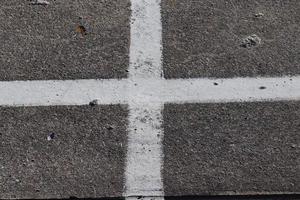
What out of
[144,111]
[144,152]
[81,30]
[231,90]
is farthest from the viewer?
[81,30]

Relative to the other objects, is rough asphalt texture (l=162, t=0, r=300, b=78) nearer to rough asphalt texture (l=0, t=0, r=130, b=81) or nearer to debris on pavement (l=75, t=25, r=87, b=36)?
rough asphalt texture (l=0, t=0, r=130, b=81)

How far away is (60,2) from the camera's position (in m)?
4.84

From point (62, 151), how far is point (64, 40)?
3.31ft

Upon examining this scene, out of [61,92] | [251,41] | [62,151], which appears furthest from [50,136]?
[251,41]

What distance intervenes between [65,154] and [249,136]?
1200mm

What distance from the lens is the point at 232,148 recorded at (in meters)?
3.92

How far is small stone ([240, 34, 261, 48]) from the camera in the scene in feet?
14.8

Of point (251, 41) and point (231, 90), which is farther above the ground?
point (251, 41)

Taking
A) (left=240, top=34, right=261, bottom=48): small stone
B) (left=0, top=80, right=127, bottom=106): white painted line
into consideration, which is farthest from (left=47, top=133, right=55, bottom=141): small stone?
(left=240, top=34, right=261, bottom=48): small stone

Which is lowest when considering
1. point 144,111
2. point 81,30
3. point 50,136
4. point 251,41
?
point 50,136

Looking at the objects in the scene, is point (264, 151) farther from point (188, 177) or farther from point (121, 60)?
point (121, 60)

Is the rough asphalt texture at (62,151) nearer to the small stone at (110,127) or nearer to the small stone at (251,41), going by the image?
the small stone at (110,127)

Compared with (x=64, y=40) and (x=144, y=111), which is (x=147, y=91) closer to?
(x=144, y=111)

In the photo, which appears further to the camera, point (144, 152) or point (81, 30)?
point (81, 30)
